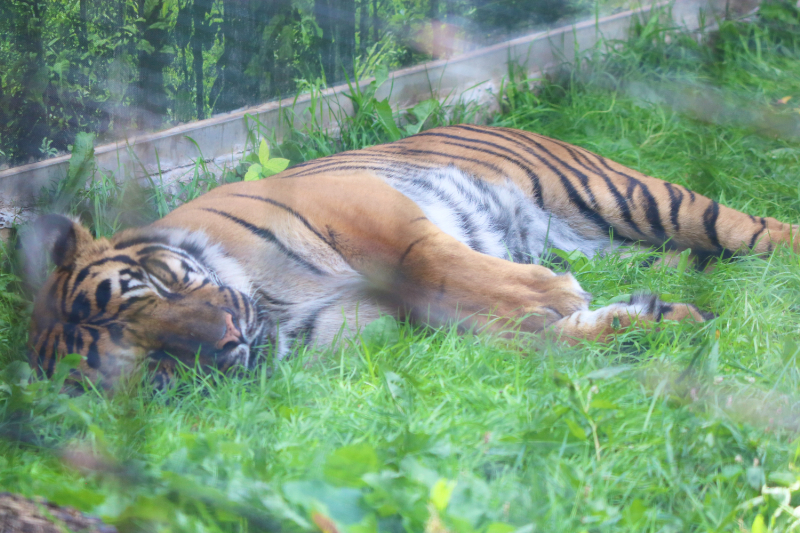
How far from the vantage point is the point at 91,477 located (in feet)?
3.35

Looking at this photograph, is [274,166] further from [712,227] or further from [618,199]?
[712,227]

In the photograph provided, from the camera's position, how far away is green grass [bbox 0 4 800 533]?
0.88 m

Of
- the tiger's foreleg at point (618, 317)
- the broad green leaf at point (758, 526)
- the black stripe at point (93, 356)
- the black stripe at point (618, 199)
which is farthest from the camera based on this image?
the black stripe at point (618, 199)

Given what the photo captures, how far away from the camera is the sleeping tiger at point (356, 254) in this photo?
4.88ft

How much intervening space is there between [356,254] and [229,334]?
1.40ft

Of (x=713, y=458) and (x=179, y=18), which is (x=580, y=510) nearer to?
(x=713, y=458)

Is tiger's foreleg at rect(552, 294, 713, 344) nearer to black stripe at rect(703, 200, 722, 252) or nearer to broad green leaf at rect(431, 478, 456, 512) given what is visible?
black stripe at rect(703, 200, 722, 252)

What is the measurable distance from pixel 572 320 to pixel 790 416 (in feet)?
1.73

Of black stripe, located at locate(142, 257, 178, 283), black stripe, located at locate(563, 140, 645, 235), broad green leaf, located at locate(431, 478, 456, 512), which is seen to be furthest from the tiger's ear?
black stripe, located at locate(563, 140, 645, 235)

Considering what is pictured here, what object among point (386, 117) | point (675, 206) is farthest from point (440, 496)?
point (386, 117)

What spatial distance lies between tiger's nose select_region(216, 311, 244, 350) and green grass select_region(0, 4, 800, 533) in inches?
3.8

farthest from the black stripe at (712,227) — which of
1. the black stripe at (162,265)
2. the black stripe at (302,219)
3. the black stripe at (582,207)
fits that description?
the black stripe at (162,265)

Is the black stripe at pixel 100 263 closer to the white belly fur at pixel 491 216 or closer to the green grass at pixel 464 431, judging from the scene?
the green grass at pixel 464 431

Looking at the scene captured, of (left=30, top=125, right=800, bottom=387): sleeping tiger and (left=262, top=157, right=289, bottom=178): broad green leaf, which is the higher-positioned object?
(left=262, top=157, right=289, bottom=178): broad green leaf
